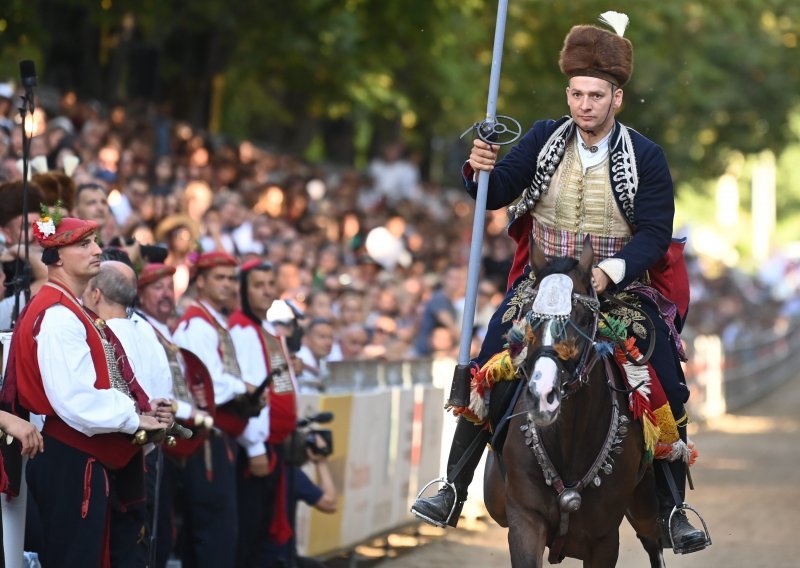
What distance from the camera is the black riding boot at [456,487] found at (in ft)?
29.2

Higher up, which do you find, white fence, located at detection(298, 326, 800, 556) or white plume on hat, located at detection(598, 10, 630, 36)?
white plume on hat, located at detection(598, 10, 630, 36)

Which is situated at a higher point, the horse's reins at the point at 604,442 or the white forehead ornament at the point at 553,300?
the white forehead ornament at the point at 553,300

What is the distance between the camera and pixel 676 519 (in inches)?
349

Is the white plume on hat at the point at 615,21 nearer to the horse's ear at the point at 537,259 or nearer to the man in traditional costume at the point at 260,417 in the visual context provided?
the horse's ear at the point at 537,259

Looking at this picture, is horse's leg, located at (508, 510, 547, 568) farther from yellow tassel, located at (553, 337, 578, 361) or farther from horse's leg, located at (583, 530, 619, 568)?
yellow tassel, located at (553, 337, 578, 361)

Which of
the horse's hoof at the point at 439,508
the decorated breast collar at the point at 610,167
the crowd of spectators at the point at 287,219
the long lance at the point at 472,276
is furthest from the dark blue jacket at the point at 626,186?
the crowd of spectators at the point at 287,219

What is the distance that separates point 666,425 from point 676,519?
0.52 meters

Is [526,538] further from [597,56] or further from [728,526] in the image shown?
[728,526]

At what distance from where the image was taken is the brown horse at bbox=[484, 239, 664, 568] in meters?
7.66

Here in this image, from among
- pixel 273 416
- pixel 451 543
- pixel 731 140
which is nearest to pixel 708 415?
pixel 731 140

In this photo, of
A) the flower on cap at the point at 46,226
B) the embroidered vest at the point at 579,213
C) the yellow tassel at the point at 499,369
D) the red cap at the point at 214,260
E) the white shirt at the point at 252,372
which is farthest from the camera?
the white shirt at the point at 252,372

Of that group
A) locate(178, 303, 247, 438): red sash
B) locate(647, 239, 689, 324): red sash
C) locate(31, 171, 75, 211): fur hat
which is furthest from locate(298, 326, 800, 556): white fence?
locate(647, 239, 689, 324): red sash

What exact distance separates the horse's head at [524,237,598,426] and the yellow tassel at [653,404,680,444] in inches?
35.6

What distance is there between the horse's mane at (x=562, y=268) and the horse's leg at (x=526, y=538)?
1.17 m
